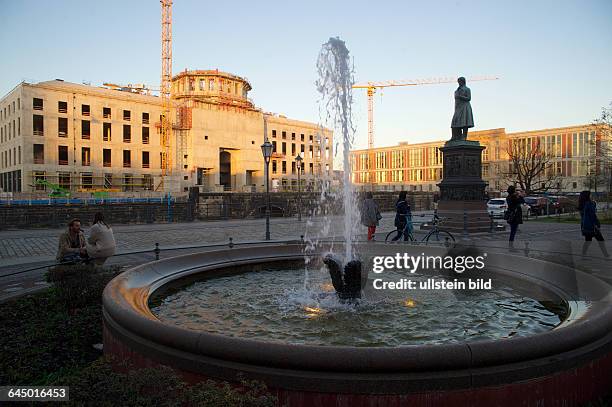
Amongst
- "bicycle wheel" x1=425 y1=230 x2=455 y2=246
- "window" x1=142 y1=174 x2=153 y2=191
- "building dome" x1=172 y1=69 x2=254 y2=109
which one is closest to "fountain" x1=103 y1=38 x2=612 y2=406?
"bicycle wheel" x1=425 y1=230 x2=455 y2=246

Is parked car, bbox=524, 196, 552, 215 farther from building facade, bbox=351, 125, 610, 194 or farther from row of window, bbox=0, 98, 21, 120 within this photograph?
row of window, bbox=0, 98, 21, 120

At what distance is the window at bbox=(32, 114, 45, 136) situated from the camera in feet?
156

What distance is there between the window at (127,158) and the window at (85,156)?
14.1 ft

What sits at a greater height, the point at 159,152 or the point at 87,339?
the point at 159,152

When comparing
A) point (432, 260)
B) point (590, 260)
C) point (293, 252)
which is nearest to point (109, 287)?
point (293, 252)

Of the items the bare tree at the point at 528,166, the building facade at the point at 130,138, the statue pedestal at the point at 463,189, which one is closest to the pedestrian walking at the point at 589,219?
the statue pedestal at the point at 463,189

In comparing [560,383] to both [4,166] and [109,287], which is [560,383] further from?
[4,166]

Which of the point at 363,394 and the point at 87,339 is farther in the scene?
the point at 87,339

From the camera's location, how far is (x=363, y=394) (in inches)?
120

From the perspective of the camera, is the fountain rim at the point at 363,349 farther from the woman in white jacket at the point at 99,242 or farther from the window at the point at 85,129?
the window at the point at 85,129

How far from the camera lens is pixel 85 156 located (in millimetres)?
51656

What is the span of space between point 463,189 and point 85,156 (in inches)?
1869

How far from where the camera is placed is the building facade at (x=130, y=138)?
47812 mm

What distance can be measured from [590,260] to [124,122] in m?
55.0
